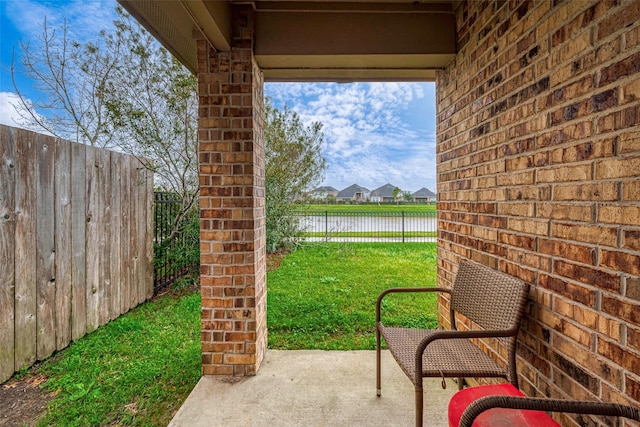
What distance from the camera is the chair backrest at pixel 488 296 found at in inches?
59.7

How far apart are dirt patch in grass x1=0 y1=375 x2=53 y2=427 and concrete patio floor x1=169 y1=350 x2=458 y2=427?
2.94 feet

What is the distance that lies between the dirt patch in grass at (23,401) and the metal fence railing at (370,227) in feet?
18.4

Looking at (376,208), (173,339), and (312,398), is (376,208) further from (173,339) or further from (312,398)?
(312,398)

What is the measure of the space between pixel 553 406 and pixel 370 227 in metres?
10.4

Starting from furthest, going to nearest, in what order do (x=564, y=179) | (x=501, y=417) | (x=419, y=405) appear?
1. (x=419, y=405)
2. (x=564, y=179)
3. (x=501, y=417)

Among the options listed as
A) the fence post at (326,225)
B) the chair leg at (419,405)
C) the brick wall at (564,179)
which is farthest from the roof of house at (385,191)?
the chair leg at (419,405)

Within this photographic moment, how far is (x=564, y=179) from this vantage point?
1.30 m

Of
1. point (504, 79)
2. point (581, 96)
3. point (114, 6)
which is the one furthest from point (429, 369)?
point (114, 6)

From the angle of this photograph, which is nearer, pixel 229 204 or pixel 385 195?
pixel 229 204

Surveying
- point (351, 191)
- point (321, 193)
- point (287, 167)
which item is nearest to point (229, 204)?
point (287, 167)

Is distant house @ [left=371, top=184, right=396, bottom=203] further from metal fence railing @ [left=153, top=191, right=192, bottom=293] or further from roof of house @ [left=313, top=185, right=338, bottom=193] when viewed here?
metal fence railing @ [left=153, top=191, right=192, bottom=293]

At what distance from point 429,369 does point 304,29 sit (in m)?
2.31

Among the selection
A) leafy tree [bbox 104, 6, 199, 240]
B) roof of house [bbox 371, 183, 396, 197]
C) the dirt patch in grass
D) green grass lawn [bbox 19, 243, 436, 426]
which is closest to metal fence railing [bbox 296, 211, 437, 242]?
roof of house [bbox 371, 183, 396, 197]

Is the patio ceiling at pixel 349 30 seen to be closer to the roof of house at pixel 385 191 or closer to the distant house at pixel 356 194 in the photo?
the distant house at pixel 356 194
